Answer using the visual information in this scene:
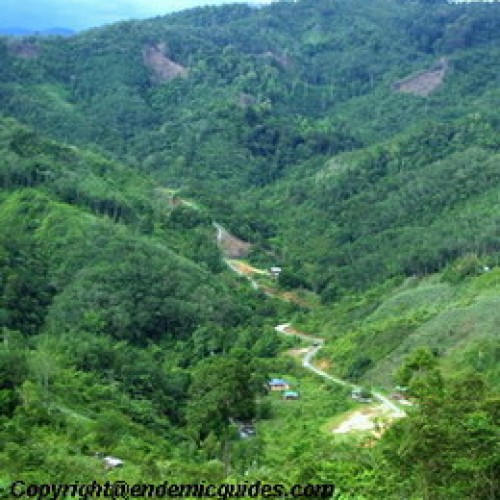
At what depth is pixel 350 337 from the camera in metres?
68.6

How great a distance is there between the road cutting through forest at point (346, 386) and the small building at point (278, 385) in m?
3.16

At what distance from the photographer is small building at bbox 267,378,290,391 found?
196ft

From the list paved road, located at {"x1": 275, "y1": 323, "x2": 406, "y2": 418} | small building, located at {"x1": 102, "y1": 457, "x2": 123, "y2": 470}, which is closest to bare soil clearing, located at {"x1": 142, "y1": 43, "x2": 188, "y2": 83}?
paved road, located at {"x1": 275, "y1": 323, "x2": 406, "y2": 418}

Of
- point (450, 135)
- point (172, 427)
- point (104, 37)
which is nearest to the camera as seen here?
point (172, 427)

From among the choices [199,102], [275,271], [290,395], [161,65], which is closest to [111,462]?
[290,395]

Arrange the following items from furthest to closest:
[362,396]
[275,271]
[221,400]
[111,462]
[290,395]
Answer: [275,271]
[290,395]
[362,396]
[221,400]
[111,462]

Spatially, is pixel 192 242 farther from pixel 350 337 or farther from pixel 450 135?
pixel 450 135

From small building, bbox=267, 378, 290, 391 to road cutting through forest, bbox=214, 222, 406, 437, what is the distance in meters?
3.16

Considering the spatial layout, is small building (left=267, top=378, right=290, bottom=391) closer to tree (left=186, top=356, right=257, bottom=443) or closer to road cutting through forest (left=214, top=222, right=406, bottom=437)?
road cutting through forest (left=214, top=222, right=406, bottom=437)

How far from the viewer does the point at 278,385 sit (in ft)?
197

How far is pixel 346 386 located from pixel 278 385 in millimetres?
4258

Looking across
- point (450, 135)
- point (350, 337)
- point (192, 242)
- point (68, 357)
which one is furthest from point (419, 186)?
point (68, 357)

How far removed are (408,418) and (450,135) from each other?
11134 centimetres

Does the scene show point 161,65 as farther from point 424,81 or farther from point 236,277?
point 236,277
